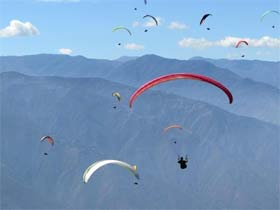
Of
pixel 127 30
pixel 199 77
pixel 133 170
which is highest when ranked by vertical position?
pixel 127 30

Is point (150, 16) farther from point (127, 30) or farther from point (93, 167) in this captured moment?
point (93, 167)

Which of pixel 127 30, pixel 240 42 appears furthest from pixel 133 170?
pixel 240 42

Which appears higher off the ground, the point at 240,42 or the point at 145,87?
the point at 240,42

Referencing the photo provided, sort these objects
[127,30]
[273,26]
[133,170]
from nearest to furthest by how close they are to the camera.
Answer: [133,170] < [127,30] < [273,26]

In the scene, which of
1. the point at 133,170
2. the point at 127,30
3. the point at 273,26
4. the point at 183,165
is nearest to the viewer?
the point at 133,170

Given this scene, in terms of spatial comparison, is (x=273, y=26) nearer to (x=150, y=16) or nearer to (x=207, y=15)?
(x=207, y=15)

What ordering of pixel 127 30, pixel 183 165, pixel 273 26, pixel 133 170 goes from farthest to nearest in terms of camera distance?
pixel 273 26 → pixel 127 30 → pixel 183 165 → pixel 133 170

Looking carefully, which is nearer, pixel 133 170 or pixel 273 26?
pixel 133 170

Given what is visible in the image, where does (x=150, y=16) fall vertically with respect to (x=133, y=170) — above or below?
above

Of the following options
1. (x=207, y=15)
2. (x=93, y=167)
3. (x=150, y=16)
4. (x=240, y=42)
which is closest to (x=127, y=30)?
(x=150, y=16)
